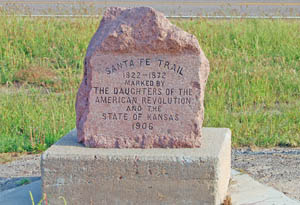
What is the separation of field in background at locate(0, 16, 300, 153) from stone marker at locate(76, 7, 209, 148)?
1893mm

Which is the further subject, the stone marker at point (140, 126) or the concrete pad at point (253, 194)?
the concrete pad at point (253, 194)

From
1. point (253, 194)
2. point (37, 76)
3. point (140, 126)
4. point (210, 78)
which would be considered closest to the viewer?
A: point (140, 126)

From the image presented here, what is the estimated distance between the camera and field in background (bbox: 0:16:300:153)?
668 cm

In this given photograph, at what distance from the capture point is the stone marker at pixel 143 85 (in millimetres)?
Answer: 4449

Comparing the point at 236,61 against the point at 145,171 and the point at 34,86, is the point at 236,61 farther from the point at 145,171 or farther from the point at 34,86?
the point at 145,171

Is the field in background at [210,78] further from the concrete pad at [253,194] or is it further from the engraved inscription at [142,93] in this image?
the engraved inscription at [142,93]

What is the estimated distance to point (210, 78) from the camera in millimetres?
8352

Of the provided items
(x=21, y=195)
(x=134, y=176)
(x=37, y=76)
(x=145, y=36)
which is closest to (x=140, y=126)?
(x=134, y=176)

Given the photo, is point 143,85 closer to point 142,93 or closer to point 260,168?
point 142,93

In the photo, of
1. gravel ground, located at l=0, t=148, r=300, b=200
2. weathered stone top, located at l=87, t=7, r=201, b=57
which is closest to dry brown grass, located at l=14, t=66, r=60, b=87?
gravel ground, located at l=0, t=148, r=300, b=200

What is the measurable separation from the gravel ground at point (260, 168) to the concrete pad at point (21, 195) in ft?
0.80

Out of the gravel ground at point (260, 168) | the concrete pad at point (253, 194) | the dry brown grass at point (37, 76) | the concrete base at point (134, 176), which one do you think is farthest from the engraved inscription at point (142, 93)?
the dry brown grass at point (37, 76)

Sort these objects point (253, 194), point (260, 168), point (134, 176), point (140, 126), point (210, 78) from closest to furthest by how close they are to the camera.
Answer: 1. point (134, 176)
2. point (140, 126)
3. point (253, 194)
4. point (260, 168)
5. point (210, 78)

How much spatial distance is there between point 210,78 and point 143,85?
392cm
